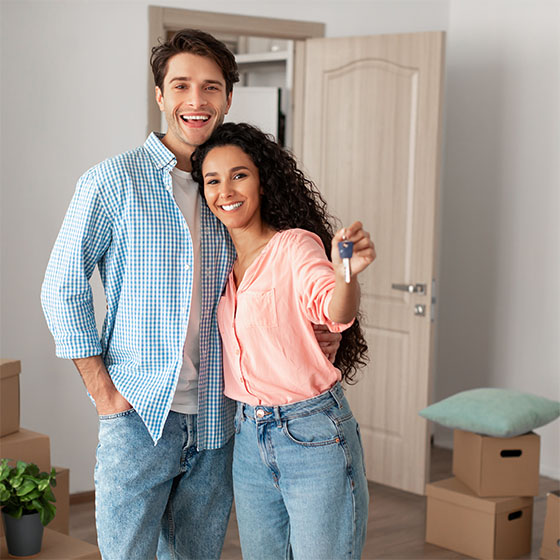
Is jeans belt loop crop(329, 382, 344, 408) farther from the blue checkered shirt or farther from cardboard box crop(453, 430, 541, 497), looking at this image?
cardboard box crop(453, 430, 541, 497)

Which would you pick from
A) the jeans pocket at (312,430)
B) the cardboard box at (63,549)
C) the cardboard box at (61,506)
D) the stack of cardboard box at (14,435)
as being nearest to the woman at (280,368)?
the jeans pocket at (312,430)

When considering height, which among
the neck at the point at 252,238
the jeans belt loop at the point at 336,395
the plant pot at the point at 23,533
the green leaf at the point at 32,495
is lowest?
the plant pot at the point at 23,533

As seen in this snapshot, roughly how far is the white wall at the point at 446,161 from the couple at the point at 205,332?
1697mm

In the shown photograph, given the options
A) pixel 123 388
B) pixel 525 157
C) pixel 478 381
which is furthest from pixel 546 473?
pixel 123 388

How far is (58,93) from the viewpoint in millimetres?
3412

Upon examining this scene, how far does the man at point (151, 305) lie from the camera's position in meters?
1.76

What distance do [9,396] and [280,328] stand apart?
1567 mm

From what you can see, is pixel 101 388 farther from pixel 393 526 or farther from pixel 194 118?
pixel 393 526

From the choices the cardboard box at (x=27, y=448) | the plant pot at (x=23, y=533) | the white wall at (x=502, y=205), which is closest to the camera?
the plant pot at (x=23, y=533)

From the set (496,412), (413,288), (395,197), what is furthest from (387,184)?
(496,412)

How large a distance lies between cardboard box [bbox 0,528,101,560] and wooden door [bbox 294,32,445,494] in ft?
5.57

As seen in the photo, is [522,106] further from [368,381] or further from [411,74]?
[368,381]

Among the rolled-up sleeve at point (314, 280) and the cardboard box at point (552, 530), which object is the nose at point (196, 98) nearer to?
the rolled-up sleeve at point (314, 280)

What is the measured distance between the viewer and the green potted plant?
2.51m
